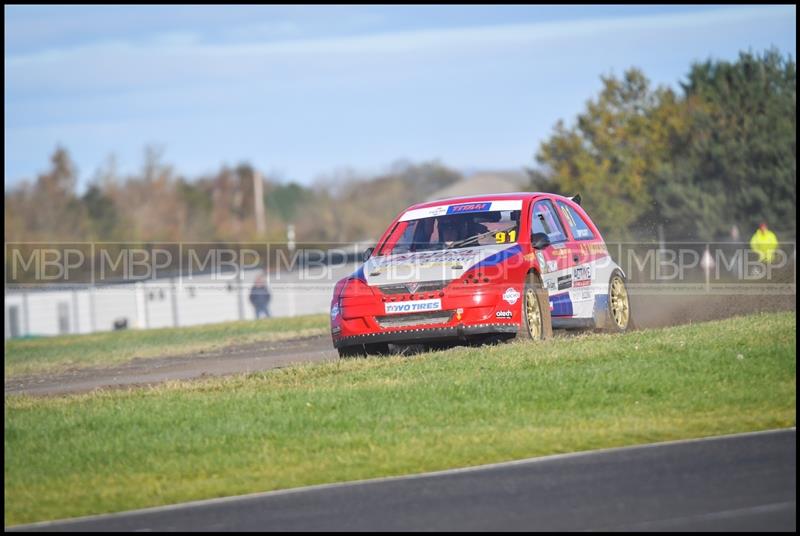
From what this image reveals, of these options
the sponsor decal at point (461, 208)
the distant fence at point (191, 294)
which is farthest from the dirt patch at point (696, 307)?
the distant fence at point (191, 294)

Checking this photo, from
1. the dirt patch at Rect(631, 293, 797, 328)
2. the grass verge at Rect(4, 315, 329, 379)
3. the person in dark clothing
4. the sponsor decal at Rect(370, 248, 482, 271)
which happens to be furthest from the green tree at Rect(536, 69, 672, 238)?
the sponsor decal at Rect(370, 248, 482, 271)

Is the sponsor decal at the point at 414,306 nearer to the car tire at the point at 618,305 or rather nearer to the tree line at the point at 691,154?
the car tire at the point at 618,305

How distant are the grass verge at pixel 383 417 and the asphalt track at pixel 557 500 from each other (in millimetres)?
457

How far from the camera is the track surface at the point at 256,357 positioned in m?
15.7

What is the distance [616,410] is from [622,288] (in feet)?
18.9

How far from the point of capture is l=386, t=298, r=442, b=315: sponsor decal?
1285 cm

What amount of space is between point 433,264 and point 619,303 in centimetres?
324

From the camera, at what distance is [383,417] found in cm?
991

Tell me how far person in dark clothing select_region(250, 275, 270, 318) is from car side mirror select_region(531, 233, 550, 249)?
2739 centimetres

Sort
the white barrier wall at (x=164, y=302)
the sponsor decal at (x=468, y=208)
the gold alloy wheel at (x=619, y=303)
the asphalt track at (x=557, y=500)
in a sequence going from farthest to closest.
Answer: the white barrier wall at (x=164, y=302) < the gold alloy wheel at (x=619, y=303) < the sponsor decal at (x=468, y=208) < the asphalt track at (x=557, y=500)

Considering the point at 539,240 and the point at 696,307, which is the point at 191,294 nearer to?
the point at 696,307

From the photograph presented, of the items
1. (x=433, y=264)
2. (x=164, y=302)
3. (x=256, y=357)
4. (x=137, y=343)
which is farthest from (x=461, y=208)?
(x=164, y=302)

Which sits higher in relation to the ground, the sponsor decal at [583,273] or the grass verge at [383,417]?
the sponsor decal at [583,273]

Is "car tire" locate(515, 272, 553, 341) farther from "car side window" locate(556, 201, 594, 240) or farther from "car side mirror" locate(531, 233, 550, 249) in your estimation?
"car side window" locate(556, 201, 594, 240)
